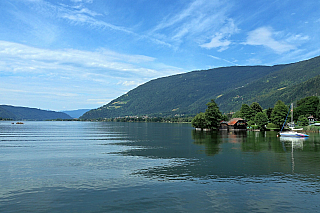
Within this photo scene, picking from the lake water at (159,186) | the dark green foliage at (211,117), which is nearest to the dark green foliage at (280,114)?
the dark green foliage at (211,117)

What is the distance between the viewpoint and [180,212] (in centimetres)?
2172

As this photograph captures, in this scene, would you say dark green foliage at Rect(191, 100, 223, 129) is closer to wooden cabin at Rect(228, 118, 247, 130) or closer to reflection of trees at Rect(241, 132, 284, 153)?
wooden cabin at Rect(228, 118, 247, 130)

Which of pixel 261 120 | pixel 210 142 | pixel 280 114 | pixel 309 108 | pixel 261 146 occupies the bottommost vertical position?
pixel 261 146

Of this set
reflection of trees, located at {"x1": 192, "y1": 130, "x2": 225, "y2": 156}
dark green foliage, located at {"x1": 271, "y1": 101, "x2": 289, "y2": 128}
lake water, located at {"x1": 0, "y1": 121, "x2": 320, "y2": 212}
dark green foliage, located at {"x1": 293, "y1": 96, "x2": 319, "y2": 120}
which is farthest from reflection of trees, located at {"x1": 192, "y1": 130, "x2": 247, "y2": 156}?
dark green foliage, located at {"x1": 293, "y1": 96, "x2": 319, "y2": 120}

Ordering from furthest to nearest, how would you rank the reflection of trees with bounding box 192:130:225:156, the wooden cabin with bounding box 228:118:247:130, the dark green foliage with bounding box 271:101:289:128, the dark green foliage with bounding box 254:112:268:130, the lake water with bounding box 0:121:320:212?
the wooden cabin with bounding box 228:118:247:130, the dark green foliage with bounding box 271:101:289:128, the dark green foliage with bounding box 254:112:268:130, the reflection of trees with bounding box 192:130:225:156, the lake water with bounding box 0:121:320:212

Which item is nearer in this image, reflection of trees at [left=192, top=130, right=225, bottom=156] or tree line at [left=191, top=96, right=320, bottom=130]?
reflection of trees at [left=192, top=130, right=225, bottom=156]

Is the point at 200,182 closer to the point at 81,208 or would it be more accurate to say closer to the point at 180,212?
the point at 180,212

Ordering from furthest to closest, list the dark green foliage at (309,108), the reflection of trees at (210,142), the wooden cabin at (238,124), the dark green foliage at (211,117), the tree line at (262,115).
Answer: the dark green foliage at (309,108), the wooden cabin at (238,124), the dark green foliage at (211,117), the tree line at (262,115), the reflection of trees at (210,142)

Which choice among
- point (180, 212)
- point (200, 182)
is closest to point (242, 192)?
point (200, 182)

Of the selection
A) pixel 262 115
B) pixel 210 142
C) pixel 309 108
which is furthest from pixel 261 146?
pixel 309 108

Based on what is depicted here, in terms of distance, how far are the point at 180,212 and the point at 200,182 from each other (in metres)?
10.1

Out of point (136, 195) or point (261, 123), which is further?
point (261, 123)

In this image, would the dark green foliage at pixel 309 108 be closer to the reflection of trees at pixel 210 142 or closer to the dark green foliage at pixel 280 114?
the dark green foliage at pixel 280 114

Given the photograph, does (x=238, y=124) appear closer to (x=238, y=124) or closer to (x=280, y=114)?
(x=238, y=124)
